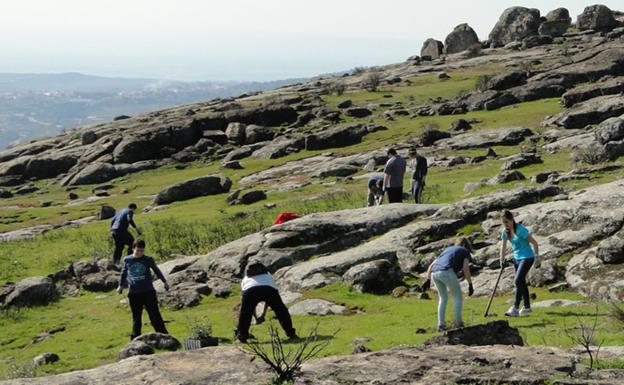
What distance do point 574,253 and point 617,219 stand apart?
2.28 m

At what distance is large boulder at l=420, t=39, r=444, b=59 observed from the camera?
16900 cm

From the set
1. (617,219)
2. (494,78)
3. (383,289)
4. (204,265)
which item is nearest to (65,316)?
(204,265)

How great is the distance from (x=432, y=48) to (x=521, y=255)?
15772 cm

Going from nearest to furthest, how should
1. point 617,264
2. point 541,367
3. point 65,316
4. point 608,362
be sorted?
point 541,367 < point 608,362 < point 617,264 < point 65,316

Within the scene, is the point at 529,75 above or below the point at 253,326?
above

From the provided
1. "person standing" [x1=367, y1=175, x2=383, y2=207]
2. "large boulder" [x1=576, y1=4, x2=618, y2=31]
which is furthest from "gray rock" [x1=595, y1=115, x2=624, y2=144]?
"large boulder" [x1=576, y1=4, x2=618, y2=31]

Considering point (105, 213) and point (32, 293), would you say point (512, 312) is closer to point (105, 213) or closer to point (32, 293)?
point (32, 293)

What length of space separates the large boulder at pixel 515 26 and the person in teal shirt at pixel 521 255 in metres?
144

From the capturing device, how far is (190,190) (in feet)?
210

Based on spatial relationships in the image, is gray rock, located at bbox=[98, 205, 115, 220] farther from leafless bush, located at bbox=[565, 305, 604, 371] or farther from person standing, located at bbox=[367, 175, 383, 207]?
leafless bush, located at bbox=[565, 305, 604, 371]

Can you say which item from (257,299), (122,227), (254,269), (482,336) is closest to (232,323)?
(257,299)

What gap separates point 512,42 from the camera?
154m

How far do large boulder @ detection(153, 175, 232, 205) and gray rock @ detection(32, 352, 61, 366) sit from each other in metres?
41.6

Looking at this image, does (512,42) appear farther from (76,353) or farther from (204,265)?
(76,353)
